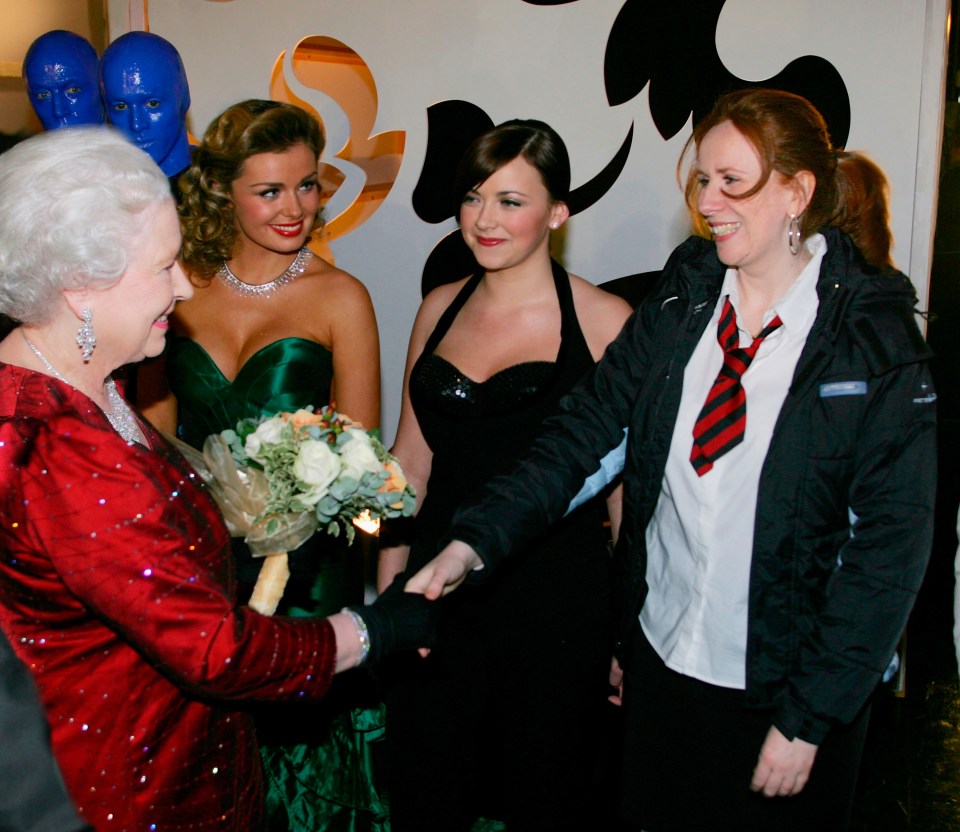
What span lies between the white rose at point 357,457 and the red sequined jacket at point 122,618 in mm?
274

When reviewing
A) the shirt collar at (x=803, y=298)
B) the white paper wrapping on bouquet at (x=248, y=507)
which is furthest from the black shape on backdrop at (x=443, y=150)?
the white paper wrapping on bouquet at (x=248, y=507)

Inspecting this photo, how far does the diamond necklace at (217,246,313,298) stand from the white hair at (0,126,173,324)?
4.51 ft

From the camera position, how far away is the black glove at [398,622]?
176 centimetres

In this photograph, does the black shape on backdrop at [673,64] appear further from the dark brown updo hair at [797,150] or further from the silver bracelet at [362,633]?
the silver bracelet at [362,633]

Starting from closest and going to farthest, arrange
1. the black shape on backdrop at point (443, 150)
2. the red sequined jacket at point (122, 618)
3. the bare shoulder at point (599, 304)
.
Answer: the red sequined jacket at point (122, 618), the bare shoulder at point (599, 304), the black shape on backdrop at point (443, 150)

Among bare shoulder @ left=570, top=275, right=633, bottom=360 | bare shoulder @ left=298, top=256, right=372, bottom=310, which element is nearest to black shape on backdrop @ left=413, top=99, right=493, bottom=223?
bare shoulder @ left=298, top=256, right=372, bottom=310

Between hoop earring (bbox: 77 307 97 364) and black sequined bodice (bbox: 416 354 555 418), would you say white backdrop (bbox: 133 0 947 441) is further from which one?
hoop earring (bbox: 77 307 97 364)

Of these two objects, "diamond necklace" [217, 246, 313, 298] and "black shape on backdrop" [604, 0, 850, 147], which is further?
"black shape on backdrop" [604, 0, 850, 147]

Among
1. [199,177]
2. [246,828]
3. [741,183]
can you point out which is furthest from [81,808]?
[199,177]

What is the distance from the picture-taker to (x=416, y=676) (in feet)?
8.39

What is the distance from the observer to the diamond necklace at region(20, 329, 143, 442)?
1.57 meters

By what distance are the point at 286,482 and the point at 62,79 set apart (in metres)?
2.00

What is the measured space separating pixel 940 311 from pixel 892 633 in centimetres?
221

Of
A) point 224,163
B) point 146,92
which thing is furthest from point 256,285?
point 146,92
